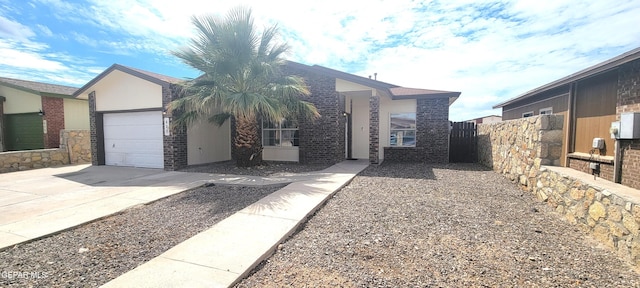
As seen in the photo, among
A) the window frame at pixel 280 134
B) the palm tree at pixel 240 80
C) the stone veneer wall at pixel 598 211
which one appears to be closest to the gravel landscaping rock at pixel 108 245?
the palm tree at pixel 240 80

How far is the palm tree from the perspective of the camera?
28.8 feet

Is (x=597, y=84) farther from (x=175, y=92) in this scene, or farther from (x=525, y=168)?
(x=175, y=92)

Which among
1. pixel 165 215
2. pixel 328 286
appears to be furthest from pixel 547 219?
pixel 165 215

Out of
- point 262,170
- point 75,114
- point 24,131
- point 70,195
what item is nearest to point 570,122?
point 262,170

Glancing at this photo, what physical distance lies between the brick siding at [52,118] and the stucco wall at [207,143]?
366 inches

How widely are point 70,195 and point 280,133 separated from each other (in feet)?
24.2

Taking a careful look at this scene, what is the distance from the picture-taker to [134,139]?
11375 millimetres

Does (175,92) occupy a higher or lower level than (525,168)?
higher

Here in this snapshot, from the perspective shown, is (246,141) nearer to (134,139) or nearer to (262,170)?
(262,170)

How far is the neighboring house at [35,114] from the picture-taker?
14211 mm

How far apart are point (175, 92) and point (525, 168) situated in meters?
11.2

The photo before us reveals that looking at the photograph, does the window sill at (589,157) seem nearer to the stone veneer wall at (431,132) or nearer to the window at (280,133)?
the stone veneer wall at (431,132)

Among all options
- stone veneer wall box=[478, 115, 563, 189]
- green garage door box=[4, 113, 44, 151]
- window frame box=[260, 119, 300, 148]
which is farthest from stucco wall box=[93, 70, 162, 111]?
stone veneer wall box=[478, 115, 563, 189]

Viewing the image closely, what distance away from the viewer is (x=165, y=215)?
4980mm
